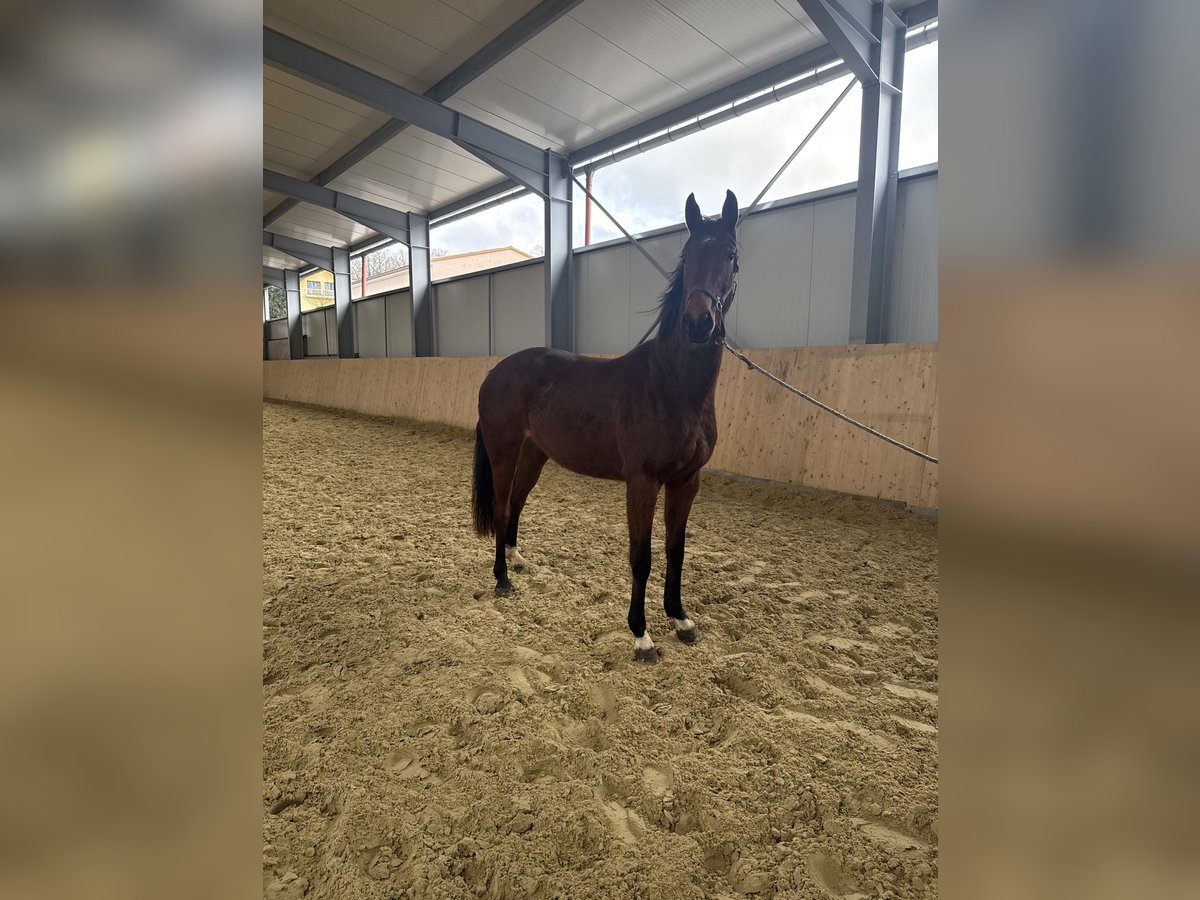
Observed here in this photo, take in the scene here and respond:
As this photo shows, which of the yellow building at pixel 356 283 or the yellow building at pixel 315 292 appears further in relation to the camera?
the yellow building at pixel 315 292

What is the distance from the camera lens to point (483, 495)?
271 cm

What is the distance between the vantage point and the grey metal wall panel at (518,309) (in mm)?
8539

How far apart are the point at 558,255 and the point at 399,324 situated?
18.6 feet

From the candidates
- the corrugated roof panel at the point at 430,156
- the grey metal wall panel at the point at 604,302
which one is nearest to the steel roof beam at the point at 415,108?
the corrugated roof panel at the point at 430,156

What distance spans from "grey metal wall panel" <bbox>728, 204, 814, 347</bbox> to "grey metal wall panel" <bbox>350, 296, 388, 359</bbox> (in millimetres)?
9065

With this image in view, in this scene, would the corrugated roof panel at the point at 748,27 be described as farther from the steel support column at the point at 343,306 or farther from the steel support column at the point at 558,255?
the steel support column at the point at 343,306

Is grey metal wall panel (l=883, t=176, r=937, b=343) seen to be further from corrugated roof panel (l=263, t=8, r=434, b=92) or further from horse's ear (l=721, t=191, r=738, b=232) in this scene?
corrugated roof panel (l=263, t=8, r=434, b=92)

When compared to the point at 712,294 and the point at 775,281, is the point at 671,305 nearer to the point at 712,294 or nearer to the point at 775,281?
the point at 712,294

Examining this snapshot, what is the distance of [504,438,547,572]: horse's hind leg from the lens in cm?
271

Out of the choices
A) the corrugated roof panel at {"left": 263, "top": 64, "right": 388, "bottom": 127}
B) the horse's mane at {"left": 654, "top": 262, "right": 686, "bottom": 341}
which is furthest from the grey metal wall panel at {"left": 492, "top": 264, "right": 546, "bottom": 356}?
the horse's mane at {"left": 654, "top": 262, "right": 686, "bottom": 341}

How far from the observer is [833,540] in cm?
317

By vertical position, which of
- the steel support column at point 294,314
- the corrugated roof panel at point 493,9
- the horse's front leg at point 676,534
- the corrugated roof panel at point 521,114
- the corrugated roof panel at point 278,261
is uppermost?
the corrugated roof panel at point 278,261

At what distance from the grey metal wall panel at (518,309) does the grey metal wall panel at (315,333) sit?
7788 millimetres
